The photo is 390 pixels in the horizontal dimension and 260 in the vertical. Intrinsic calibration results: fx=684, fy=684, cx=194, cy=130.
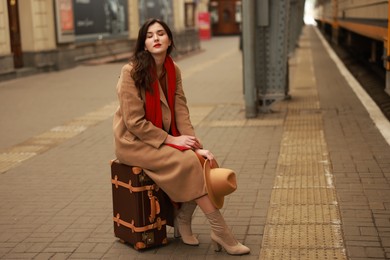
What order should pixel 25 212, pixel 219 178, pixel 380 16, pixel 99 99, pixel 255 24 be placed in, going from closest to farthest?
1. pixel 219 178
2. pixel 25 212
3. pixel 255 24
4. pixel 380 16
5. pixel 99 99

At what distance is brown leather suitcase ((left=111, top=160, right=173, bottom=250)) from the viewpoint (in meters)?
4.08

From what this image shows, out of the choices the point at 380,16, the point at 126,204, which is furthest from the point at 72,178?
the point at 380,16

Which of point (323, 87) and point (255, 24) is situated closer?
point (255, 24)

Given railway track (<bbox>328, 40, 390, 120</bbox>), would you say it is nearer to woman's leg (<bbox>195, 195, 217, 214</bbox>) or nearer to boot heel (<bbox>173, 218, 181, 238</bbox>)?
boot heel (<bbox>173, 218, 181, 238</bbox>)

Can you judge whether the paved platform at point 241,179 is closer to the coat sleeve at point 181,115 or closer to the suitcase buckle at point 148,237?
the suitcase buckle at point 148,237

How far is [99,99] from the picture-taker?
1221cm

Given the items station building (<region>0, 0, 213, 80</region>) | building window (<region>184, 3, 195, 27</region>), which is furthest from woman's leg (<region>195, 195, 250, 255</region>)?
building window (<region>184, 3, 195, 27</region>)

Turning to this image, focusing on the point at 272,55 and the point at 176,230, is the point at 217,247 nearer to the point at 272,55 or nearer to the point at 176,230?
the point at 176,230

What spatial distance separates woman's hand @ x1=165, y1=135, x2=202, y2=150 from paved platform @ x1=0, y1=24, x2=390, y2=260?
661mm

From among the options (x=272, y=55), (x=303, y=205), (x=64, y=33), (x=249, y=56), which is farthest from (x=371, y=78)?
(x=303, y=205)

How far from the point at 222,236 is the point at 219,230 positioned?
45mm

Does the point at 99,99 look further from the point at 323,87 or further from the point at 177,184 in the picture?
the point at 177,184

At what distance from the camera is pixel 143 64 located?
4.04 meters

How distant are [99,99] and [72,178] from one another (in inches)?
237
